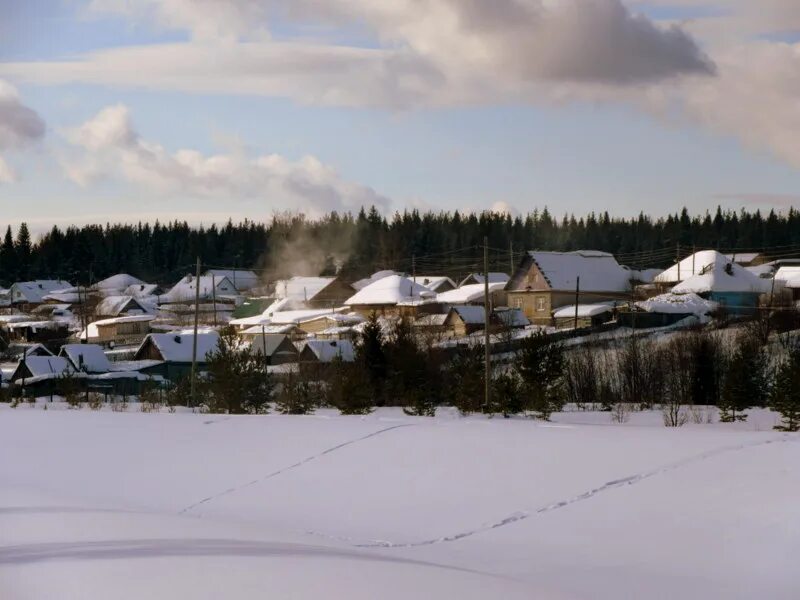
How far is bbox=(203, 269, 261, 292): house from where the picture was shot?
10919 centimetres

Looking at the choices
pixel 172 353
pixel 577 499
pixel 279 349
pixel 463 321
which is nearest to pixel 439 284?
pixel 463 321

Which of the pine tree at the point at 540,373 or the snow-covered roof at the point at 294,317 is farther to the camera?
the snow-covered roof at the point at 294,317

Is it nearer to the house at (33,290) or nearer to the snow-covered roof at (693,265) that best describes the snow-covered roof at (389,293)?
the snow-covered roof at (693,265)

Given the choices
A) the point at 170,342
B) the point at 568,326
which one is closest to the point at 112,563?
the point at 170,342

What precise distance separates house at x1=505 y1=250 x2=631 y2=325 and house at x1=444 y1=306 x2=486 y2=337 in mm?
4476

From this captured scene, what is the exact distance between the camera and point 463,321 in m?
57.8

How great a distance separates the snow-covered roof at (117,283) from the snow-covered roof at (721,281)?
65.7 meters

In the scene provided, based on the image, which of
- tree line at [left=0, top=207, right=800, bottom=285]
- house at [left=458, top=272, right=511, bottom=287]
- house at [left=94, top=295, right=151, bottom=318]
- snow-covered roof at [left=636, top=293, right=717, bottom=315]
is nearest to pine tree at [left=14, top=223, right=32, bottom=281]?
tree line at [left=0, top=207, right=800, bottom=285]

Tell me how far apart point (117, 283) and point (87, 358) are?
6311 cm

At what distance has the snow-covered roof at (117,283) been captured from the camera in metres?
111

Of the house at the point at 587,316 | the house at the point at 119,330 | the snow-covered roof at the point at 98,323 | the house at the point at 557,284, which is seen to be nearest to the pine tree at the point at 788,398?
the house at the point at 587,316

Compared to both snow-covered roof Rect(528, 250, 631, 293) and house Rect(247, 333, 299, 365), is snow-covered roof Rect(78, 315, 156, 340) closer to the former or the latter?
house Rect(247, 333, 299, 365)

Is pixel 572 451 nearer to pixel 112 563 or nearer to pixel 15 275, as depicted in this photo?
pixel 112 563

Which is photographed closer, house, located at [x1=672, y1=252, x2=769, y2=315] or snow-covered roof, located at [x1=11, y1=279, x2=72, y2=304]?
house, located at [x1=672, y1=252, x2=769, y2=315]
